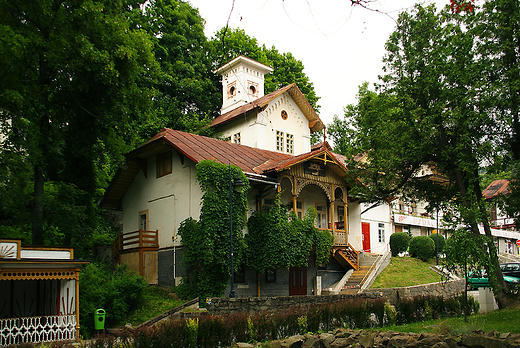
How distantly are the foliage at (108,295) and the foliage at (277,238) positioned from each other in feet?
18.4

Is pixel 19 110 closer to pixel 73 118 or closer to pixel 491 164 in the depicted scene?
pixel 73 118

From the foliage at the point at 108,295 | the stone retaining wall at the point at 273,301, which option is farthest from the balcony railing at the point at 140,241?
the stone retaining wall at the point at 273,301

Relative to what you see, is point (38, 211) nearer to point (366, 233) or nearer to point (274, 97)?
point (274, 97)

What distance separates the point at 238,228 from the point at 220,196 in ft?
5.42

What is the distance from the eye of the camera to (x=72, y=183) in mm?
20609

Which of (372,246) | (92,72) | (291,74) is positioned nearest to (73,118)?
(92,72)

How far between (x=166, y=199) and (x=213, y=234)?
5178 millimetres

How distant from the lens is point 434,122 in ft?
68.7

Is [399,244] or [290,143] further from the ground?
[290,143]

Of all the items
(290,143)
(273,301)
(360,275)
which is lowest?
(273,301)

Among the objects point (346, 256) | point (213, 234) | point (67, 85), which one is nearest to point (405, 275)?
point (346, 256)

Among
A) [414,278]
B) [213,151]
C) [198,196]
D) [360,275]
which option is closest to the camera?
[198,196]

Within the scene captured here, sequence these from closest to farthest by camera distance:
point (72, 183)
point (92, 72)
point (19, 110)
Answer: point (19, 110), point (92, 72), point (72, 183)

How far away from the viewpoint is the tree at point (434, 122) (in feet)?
64.5
